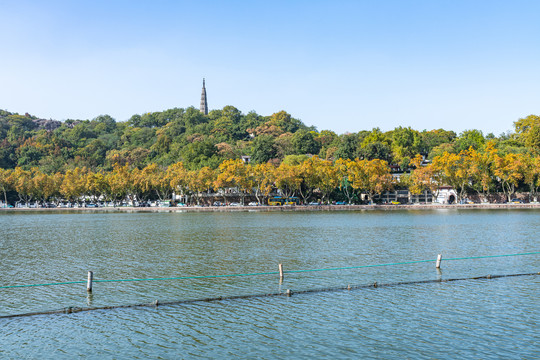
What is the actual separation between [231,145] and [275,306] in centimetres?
14556

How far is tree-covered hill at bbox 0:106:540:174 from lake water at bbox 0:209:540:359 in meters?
93.5

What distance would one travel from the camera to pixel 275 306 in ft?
62.5

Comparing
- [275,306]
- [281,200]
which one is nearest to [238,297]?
[275,306]

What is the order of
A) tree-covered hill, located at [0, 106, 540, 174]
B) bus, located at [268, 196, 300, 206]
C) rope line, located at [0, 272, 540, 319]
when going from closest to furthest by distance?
rope line, located at [0, 272, 540, 319] < bus, located at [268, 196, 300, 206] < tree-covered hill, located at [0, 106, 540, 174]

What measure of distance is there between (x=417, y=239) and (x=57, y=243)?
3148cm

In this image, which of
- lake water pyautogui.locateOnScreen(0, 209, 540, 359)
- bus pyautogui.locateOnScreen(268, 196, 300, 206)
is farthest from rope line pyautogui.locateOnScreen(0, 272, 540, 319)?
bus pyautogui.locateOnScreen(268, 196, 300, 206)

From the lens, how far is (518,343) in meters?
14.5

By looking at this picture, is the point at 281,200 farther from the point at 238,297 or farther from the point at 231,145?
the point at 238,297

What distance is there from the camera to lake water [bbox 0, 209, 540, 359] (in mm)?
14477

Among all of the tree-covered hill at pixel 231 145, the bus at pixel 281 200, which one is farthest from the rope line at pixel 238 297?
the tree-covered hill at pixel 231 145

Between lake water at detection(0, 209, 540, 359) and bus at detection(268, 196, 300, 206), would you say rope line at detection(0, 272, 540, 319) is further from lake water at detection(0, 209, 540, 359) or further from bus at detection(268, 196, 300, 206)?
bus at detection(268, 196, 300, 206)

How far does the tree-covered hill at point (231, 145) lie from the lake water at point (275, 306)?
93532mm

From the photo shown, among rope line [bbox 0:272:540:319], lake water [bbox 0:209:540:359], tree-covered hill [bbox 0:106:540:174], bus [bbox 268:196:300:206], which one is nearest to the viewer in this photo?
lake water [bbox 0:209:540:359]

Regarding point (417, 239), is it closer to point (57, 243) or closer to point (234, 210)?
point (57, 243)
